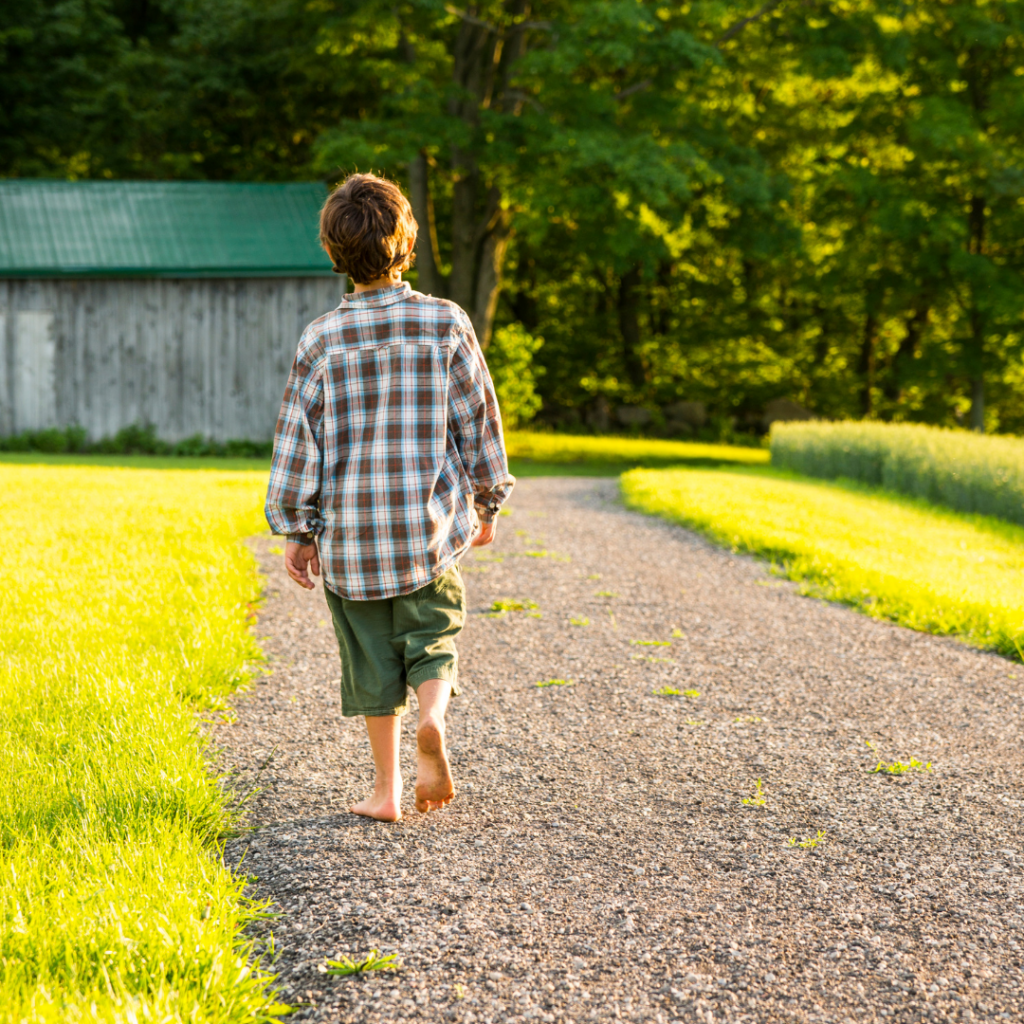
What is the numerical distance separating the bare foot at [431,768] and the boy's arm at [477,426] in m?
0.74

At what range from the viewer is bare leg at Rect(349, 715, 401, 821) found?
3381 mm

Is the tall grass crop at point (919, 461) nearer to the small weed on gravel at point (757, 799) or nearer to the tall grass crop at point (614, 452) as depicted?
the tall grass crop at point (614, 452)

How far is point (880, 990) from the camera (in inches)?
96.0

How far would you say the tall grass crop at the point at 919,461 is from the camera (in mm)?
12062

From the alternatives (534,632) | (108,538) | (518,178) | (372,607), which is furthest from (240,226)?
(372,607)

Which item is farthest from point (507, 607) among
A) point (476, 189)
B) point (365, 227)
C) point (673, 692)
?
point (476, 189)

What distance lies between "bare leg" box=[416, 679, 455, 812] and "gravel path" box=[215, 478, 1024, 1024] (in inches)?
5.7

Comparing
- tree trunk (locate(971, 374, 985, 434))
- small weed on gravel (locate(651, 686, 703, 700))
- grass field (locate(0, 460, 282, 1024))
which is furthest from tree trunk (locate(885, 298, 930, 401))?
grass field (locate(0, 460, 282, 1024))

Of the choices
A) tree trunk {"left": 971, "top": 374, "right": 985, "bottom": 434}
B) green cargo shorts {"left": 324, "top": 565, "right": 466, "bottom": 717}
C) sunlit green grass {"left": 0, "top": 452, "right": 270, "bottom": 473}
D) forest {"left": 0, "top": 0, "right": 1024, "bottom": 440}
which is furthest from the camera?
tree trunk {"left": 971, "top": 374, "right": 985, "bottom": 434}

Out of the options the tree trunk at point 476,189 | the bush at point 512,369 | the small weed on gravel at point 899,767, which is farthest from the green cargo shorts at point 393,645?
the bush at point 512,369

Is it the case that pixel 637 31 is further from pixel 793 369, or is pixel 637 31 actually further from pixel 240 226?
pixel 793 369

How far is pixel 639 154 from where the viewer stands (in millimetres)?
17891

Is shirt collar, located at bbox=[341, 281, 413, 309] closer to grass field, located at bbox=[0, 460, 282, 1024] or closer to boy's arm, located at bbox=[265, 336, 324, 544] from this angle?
boy's arm, located at bbox=[265, 336, 324, 544]

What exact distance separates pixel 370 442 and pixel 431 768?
100 cm
